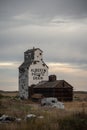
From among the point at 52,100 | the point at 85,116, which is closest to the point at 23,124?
the point at 85,116

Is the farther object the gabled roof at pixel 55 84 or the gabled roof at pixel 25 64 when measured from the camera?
the gabled roof at pixel 25 64

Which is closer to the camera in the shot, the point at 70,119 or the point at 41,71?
the point at 70,119

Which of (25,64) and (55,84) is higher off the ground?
(25,64)

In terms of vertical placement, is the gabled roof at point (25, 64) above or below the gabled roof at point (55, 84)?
above

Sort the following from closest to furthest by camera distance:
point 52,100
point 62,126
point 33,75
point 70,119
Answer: point 62,126 → point 70,119 → point 52,100 → point 33,75

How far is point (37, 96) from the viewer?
71.2 m

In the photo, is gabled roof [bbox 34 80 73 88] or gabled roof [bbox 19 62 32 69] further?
gabled roof [bbox 19 62 32 69]

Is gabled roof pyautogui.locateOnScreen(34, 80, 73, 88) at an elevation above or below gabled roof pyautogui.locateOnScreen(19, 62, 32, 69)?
below

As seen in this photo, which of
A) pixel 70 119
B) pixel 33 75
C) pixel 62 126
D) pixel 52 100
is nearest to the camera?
pixel 62 126

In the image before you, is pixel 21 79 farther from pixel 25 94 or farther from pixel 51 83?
pixel 51 83

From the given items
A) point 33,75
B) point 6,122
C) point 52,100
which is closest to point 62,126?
point 6,122

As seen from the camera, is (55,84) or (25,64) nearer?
(55,84)

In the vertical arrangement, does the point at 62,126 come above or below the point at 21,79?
below

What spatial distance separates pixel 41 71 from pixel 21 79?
4.83 meters
